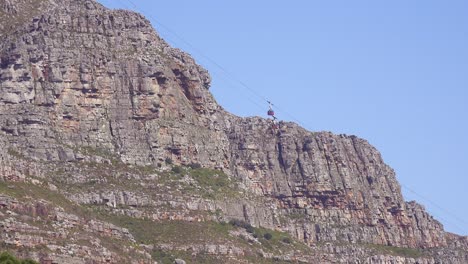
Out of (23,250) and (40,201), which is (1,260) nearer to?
(23,250)

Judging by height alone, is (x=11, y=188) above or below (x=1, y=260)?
above

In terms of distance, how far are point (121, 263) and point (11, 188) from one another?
47.3ft

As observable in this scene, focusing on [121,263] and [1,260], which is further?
[121,263]

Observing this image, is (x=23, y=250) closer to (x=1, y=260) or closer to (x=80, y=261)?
(x=80, y=261)

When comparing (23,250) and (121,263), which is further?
(121,263)

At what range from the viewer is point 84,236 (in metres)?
198

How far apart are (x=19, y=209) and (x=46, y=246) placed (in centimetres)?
708

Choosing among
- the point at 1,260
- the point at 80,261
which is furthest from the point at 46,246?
the point at 1,260

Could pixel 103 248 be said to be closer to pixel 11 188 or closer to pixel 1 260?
pixel 11 188

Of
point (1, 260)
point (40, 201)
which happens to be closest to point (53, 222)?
point (40, 201)

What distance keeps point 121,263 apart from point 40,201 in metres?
11.0

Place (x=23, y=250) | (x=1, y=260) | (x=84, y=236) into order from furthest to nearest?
1. (x=84, y=236)
2. (x=23, y=250)
3. (x=1, y=260)

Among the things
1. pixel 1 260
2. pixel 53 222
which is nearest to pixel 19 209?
pixel 53 222

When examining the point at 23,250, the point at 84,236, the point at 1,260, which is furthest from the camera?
the point at 84,236
